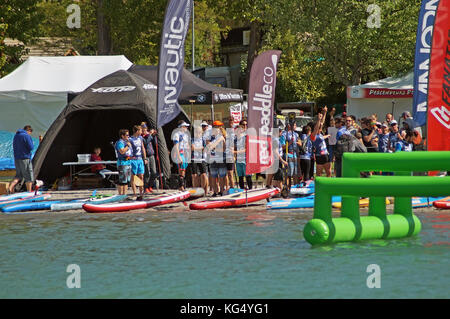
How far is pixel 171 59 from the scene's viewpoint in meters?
18.1

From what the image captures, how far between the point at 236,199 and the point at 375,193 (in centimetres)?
687

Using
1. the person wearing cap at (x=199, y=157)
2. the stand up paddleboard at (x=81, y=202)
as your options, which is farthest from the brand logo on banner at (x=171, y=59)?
the stand up paddleboard at (x=81, y=202)

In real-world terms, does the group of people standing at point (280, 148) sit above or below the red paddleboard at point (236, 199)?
above

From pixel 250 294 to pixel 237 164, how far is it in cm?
1077

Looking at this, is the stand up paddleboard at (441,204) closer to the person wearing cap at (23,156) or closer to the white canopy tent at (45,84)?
the person wearing cap at (23,156)

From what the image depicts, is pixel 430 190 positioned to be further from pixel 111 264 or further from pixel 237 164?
pixel 237 164

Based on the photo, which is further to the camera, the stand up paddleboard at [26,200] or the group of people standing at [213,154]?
the group of people standing at [213,154]

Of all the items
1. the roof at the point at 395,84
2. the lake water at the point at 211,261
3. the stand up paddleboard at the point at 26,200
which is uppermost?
the roof at the point at 395,84

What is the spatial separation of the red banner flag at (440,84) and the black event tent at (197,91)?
30.0 feet

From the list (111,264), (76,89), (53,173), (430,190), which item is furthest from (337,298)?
(76,89)

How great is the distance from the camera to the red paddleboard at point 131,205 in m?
16.9

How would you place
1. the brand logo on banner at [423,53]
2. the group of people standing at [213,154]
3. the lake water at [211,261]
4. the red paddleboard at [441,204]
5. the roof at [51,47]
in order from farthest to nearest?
1. the roof at [51,47]
2. the group of people standing at [213,154]
3. the red paddleboard at [441,204]
4. the brand logo on banner at [423,53]
5. the lake water at [211,261]

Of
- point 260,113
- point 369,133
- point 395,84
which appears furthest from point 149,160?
point 395,84

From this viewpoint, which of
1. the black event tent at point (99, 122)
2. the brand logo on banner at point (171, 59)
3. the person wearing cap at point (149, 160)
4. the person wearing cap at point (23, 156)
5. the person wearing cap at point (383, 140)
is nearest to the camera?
the brand logo on banner at point (171, 59)
